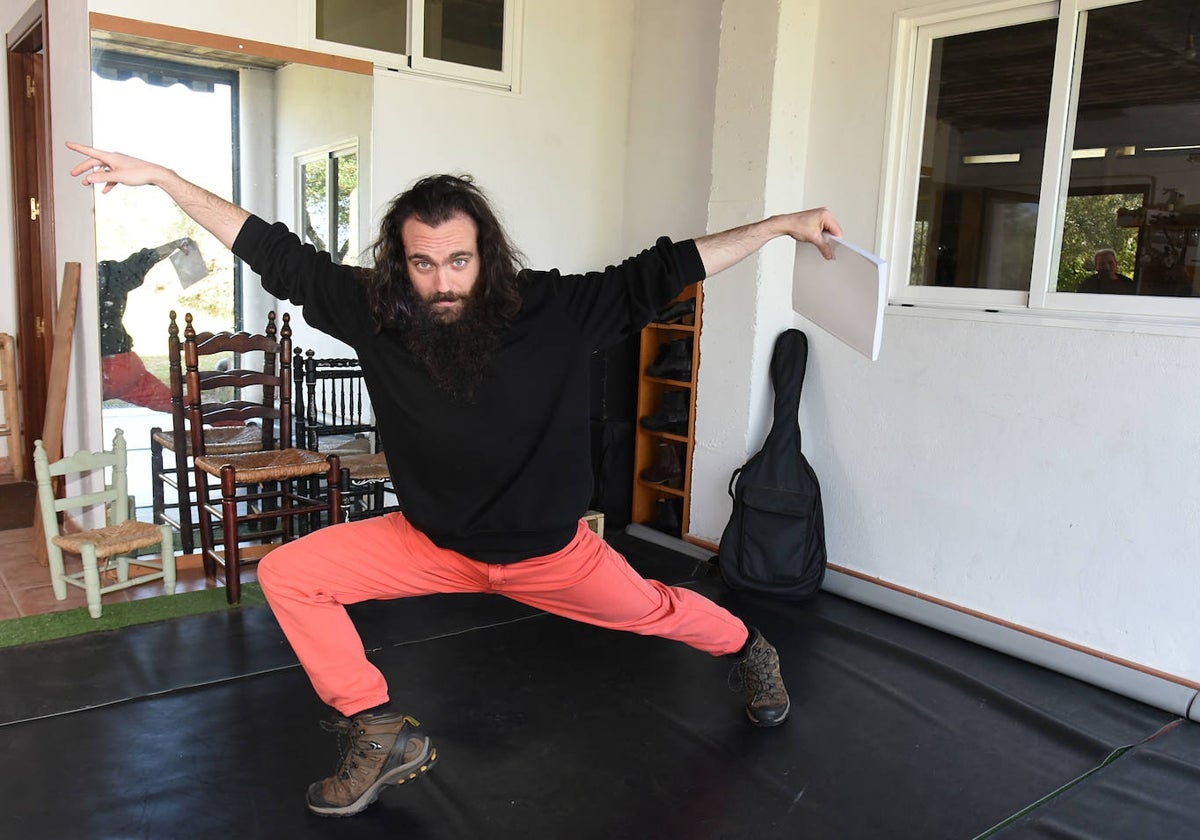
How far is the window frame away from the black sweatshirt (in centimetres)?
201

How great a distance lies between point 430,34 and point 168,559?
2717 mm

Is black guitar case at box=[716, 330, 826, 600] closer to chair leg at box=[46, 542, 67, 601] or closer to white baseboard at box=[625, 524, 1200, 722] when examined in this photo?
white baseboard at box=[625, 524, 1200, 722]

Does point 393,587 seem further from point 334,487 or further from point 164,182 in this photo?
point 334,487

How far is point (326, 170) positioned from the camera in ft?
14.1

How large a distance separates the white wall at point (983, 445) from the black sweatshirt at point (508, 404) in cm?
177

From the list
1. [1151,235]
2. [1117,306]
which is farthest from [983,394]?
[1151,235]

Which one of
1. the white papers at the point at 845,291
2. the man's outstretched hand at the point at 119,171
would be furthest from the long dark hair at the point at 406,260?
the white papers at the point at 845,291

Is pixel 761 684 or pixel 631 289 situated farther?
pixel 761 684

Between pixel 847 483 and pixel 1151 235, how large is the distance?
4.90ft

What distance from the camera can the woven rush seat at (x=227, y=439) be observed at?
4043 millimetres

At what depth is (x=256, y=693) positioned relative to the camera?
277 centimetres

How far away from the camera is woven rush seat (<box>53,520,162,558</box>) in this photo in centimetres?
330

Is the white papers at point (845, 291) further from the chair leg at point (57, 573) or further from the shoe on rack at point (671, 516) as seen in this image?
the chair leg at point (57, 573)

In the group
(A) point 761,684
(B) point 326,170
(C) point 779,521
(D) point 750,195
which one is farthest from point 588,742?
(B) point 326,170
